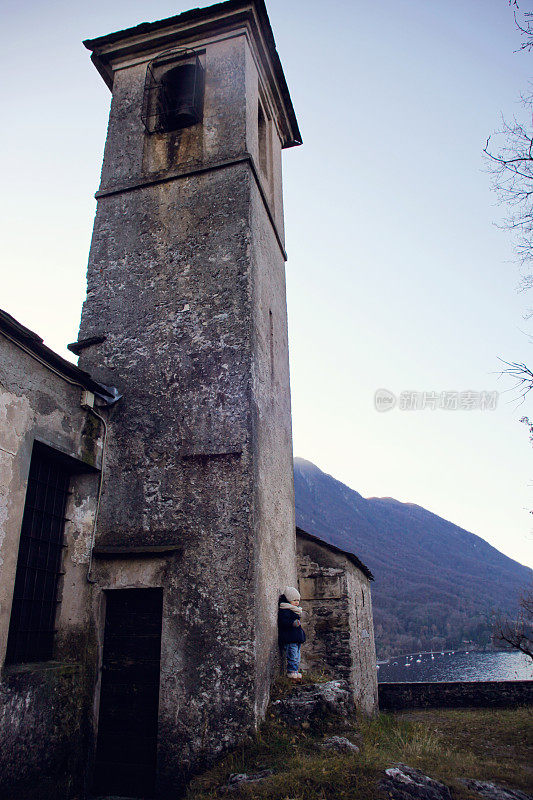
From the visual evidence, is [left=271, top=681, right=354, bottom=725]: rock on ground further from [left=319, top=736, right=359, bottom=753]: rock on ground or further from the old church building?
[left=319, top=736, right=359, bottom=753]: rock on ground

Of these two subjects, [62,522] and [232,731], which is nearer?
[232,731]

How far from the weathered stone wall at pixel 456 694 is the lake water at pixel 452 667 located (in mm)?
37743

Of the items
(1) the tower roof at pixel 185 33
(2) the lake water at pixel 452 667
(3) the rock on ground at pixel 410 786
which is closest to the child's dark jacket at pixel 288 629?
(3) the rock on ground at pixel 410 786

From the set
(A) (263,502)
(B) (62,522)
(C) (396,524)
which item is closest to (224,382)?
(A) (263,502)

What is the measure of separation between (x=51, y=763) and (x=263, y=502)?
11.9 ft

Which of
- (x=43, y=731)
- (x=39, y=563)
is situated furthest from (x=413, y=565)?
(x=43, y=731)

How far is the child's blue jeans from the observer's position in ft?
22.0

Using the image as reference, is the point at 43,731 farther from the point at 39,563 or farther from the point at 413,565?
the point at 413,565

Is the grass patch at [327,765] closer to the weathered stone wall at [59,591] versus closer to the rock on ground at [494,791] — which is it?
the rock on ground at [494,791]

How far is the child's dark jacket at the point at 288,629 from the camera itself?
6738 millimetres

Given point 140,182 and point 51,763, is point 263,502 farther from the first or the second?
point 140,182

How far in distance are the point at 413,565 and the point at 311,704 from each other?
14532 centimetres

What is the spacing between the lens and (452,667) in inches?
2638

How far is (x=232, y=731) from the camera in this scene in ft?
18.1
